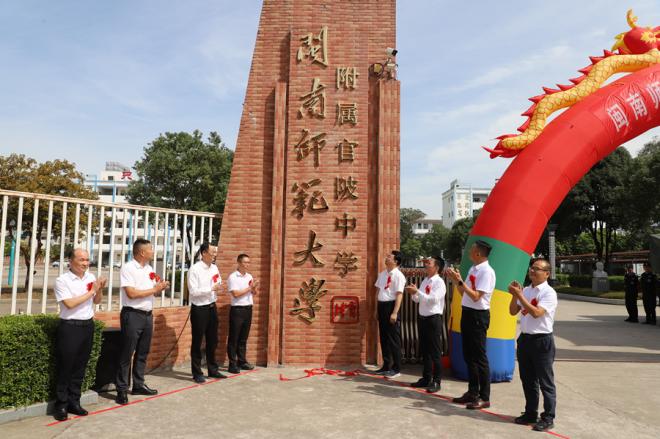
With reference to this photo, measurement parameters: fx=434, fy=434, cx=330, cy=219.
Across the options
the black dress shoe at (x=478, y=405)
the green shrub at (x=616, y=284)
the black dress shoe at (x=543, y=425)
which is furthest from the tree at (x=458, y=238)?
the black dress shoe at (x=543, y=425)

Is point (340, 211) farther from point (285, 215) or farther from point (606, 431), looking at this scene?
point (606, 431)

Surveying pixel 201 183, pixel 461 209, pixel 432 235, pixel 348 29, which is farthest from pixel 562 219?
pixel 461 209

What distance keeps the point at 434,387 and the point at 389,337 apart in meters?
0.91

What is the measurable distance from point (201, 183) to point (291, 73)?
49.5 feet

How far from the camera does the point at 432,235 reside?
62781mm

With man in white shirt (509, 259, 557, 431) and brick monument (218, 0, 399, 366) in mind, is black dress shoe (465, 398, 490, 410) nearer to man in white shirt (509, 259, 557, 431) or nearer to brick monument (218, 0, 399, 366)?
man in white shirt (509, 259, 557, 431)

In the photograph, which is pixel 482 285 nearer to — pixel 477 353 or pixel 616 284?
pixel 477 353

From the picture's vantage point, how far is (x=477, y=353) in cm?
458

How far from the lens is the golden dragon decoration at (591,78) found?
6.10 metres

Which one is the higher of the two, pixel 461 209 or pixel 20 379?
pixel 461 209

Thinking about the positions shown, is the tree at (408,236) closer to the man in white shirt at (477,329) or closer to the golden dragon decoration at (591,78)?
the golden dragon decoration at (591,78)

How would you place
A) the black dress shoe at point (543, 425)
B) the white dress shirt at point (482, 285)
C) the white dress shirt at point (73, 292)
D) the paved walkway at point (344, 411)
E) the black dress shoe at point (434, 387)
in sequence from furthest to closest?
1. the black dress shoe at point (434, 387)
2. the white dress shirt at point (482, 285)
3. the white dress shirt at point (73, 292)
4. the black dress shoe at point (543, 425)
5. the paved walkway at point (344, 411)

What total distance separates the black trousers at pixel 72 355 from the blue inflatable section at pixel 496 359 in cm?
437

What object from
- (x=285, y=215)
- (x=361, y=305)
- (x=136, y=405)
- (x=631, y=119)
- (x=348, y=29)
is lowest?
(x=136, y=405)
